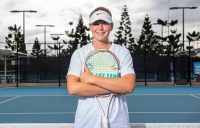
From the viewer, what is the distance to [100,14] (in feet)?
7.51

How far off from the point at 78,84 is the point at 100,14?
1.51 ft

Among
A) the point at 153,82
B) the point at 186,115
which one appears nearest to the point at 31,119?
the point at 186,115

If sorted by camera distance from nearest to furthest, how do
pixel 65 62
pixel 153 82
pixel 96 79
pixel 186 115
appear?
pixel 96 79, pixel 186 115, pixel 65 62, pixel 153 82

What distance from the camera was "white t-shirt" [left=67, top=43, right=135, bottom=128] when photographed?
2244 millimetres

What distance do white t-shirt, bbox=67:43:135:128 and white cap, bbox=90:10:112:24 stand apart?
0.61 ft

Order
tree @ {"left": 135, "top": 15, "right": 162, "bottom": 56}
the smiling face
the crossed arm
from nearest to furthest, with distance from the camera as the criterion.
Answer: the crossed arm, the smiling face, tree @ {"left": 135, "top": 15, "right": 162, "bottom": 56}

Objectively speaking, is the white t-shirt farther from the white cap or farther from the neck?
the white cap

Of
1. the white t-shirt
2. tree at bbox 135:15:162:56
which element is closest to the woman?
the white t-shirt

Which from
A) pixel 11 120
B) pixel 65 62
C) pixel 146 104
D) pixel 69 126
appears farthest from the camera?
pixel 65 62

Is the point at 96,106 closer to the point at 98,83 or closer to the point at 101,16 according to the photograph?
the point at 98,83

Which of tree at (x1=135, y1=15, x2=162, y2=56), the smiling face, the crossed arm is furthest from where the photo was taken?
tree at (x1=135, y1=15, x2=162, y2=56)

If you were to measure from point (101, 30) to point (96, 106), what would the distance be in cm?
48

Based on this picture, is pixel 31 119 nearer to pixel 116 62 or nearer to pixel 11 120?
pixel 11 120

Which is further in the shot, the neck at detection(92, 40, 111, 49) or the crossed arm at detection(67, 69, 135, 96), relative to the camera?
the neck at detection(92, 40, 111, 49)
